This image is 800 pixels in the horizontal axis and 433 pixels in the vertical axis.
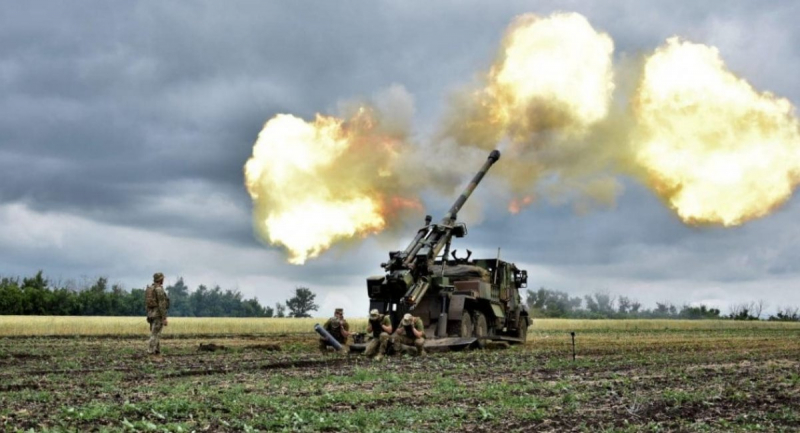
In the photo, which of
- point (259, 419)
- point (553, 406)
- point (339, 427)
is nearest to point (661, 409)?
point (553, 406)

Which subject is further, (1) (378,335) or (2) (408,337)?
(1) (378,335)

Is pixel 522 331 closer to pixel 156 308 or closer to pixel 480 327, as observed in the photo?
pixel 480 327

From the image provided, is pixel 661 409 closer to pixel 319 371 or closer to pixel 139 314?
pixel 319 371

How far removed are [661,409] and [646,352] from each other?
15.1 m

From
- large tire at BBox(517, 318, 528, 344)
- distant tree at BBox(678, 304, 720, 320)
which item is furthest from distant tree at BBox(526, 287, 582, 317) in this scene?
large tire at BBox(517, 318, 528, 344)

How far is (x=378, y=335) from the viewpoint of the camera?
26.9m

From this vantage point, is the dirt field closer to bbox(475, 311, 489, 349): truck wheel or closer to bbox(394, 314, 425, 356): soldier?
bbox(394, 314, 425, 356): soldier

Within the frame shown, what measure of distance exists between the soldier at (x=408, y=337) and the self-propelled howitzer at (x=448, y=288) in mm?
1610

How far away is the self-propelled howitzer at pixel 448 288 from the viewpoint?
29.9 m

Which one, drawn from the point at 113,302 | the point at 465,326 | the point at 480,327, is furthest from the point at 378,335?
the point at 113,302

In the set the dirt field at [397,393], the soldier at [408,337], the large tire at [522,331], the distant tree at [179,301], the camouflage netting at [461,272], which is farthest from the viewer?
the distant tree at [179,301]

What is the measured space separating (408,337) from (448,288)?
14.1 feet

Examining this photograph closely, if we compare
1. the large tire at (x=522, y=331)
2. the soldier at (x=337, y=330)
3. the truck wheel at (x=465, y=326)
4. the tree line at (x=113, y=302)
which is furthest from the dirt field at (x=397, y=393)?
the tree line at (x=113, y=302)

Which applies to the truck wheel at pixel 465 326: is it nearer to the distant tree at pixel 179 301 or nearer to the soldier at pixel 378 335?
the soldier at pixel 378 335
